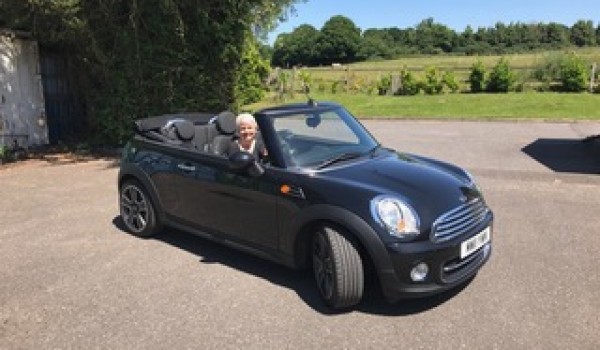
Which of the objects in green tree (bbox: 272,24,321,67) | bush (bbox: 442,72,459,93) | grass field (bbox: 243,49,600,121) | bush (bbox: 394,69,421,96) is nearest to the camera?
grass field (bbox: 243,49,600,121)

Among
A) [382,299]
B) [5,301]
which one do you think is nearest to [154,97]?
[5,301]

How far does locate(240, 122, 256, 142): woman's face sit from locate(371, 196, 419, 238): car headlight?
1.51 m

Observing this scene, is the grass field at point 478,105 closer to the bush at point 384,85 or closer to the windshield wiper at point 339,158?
the bush at point 384,85

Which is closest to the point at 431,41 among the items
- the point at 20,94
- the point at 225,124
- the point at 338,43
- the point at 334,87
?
the point at 338,43

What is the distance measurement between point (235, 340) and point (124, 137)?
29.5ft

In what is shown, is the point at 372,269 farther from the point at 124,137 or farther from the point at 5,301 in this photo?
the point at 124,137

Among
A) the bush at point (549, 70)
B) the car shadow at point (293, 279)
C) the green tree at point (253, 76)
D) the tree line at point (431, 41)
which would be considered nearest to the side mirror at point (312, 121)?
the car shadow at point (293, 279)

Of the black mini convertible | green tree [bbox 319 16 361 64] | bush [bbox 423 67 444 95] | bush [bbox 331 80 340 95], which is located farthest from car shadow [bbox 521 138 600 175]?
green tree [bbox 319 16 361 64]

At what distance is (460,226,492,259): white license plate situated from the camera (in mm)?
4051

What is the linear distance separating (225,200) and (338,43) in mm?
69507

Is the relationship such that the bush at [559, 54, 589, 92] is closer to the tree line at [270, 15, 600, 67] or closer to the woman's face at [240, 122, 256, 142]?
the woman's face at [240, 122, 256, 142]

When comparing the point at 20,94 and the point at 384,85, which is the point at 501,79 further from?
the point at 20,94

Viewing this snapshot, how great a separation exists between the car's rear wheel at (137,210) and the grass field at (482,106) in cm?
1206

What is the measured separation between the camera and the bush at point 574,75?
24.6 metres
